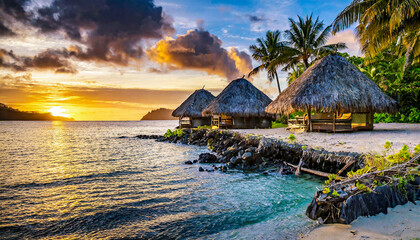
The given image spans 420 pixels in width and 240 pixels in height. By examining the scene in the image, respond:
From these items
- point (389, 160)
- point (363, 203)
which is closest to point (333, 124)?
point (389, 160)

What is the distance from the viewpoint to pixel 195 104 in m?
24.6

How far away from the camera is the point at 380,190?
376cm

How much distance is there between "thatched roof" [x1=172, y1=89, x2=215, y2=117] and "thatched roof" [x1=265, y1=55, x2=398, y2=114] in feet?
41.2

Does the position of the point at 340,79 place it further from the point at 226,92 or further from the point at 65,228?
the point at 65,228

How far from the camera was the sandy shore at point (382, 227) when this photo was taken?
10.3 ft

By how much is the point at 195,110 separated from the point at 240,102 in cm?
651

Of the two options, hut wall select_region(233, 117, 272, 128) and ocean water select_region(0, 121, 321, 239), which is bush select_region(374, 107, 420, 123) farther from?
ocean water select_region(0, 121, 321, 239)

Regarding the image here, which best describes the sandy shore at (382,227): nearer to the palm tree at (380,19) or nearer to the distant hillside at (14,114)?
the palm tree at (380,19)

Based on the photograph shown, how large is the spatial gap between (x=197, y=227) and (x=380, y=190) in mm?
2946

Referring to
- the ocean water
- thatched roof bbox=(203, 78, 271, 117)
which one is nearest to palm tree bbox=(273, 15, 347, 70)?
thatched roof bbox=(203, 78, 271, 117)

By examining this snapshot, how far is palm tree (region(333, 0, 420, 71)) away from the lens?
9938mm

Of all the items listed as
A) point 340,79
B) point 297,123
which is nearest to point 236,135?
point 297,123

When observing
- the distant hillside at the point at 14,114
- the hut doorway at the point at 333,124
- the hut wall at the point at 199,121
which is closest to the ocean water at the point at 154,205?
the hut doorway at the point at 333,124

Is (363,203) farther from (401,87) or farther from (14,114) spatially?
(14,114)
